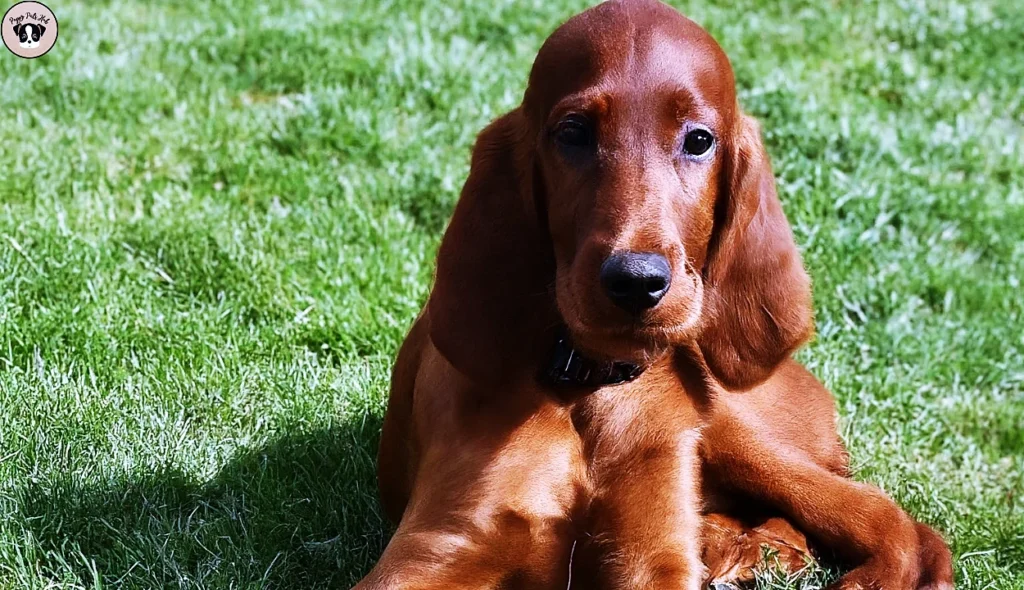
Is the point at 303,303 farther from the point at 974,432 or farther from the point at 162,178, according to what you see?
the point at 974,432

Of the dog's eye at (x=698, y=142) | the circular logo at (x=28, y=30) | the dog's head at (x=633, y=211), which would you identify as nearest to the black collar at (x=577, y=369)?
the dog's head at (x=633, y=211)

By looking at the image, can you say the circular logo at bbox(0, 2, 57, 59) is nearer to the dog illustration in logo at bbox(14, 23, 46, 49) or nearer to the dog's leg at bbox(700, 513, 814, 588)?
the dog illustration in logo at bbox(14, 23, 46, 49)

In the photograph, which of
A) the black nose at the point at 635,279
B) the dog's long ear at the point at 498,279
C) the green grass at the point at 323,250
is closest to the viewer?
the black nose at the point at 635,279

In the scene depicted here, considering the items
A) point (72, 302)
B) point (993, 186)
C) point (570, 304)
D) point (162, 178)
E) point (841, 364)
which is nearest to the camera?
point (570, 304)

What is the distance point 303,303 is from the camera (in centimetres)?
451

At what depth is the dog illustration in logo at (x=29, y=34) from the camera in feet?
19.7

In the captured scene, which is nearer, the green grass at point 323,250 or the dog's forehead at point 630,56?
the dog's forehead at point 630,56

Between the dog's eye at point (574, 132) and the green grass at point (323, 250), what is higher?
the dog's eye at point (574, 132)

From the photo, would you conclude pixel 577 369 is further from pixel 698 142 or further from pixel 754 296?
pixel 698 142

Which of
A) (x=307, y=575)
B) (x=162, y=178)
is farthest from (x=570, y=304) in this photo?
(x=162, y=178)

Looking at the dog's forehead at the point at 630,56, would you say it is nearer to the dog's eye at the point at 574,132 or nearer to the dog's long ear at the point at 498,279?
the dog's eye at the point at 574,132

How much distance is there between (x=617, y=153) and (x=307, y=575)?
137 centimetres

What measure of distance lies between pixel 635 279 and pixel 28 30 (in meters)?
4.64

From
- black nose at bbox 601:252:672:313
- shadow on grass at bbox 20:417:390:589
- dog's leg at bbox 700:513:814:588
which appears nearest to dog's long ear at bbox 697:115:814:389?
dog's leg at bbox 700:513:814:588
